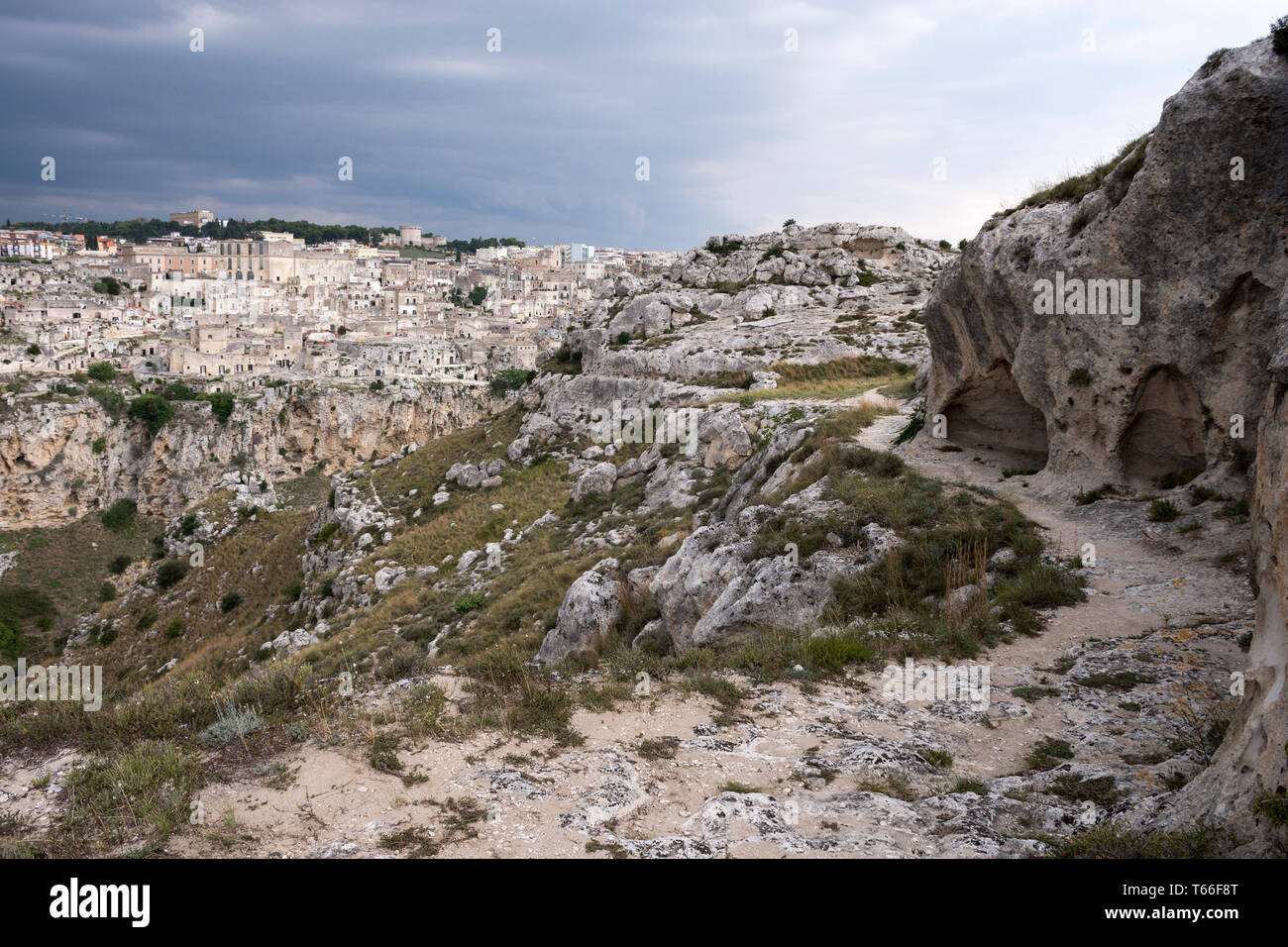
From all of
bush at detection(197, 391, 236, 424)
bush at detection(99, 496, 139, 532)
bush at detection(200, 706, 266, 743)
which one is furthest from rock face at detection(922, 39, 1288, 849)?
bush at detection(197, 391, 236, 424)

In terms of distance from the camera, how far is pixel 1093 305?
433 inches

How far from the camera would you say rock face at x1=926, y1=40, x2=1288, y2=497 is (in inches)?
352

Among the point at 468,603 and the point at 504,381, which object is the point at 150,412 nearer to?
the point at 504,381

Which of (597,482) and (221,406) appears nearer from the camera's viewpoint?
(597,482)

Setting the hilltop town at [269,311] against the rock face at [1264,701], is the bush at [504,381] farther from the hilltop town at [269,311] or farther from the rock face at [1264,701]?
the rock face at [1264,701]

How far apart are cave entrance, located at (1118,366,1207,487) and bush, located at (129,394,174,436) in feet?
278

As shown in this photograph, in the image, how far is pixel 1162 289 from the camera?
10164 millimetres

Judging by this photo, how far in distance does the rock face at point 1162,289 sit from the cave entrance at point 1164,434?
20 millimetres

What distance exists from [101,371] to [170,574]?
197 ft

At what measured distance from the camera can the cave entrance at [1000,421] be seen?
557 inches

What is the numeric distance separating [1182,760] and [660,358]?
26.6m

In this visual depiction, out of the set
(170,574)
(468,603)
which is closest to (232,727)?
(468,603)

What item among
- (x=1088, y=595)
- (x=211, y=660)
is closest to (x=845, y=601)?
(x=1088, y=595)

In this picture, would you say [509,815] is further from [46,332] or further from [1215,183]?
Answer: [46,332]
